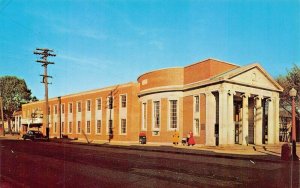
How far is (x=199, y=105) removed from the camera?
111ft

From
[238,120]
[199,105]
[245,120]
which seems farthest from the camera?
[238,120]

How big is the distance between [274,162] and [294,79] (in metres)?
33.7

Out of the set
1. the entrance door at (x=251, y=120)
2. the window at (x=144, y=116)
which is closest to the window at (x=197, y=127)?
the entrance door at (x=251, y=120)

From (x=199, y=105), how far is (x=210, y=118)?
7.82 ft

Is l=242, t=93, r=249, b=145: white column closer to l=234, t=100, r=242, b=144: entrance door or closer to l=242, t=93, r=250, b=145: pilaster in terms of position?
l=242, t=93, r=250, b=145: pilaster

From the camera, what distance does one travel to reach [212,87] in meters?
32.0

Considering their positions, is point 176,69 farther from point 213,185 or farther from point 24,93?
point 24,93

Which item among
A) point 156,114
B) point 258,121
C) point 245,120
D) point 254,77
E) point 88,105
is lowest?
point 258,121

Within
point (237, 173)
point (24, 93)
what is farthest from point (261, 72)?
point (24, 93)

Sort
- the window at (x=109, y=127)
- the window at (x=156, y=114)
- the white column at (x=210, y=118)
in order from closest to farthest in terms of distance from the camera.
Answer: the white column at (x=210, y=118), the window at (x=156, y=114), the window at (x=109, y=127)

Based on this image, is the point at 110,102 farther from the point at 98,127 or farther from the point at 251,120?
the point at 251,120

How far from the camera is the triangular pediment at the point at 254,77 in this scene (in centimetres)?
3253

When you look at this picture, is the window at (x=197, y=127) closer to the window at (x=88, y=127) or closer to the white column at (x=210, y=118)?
the white column at (x=210, y=118)

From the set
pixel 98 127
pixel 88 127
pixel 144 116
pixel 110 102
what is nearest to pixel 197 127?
pixel 144 116
